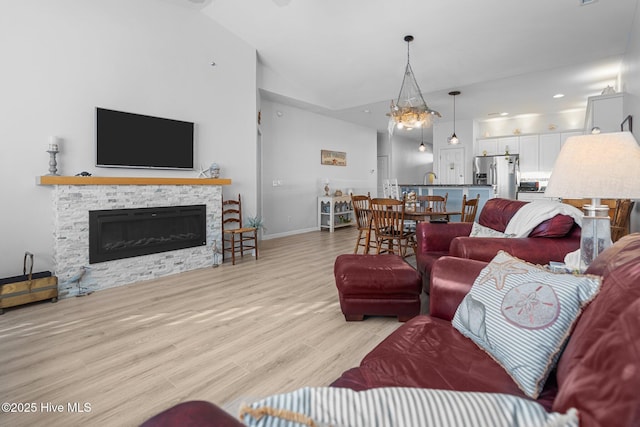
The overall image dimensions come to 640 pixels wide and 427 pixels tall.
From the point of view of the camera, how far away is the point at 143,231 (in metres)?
3.85

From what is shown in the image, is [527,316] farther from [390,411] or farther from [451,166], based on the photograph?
[451,166]

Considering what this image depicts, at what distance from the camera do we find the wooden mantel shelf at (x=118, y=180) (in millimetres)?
3131

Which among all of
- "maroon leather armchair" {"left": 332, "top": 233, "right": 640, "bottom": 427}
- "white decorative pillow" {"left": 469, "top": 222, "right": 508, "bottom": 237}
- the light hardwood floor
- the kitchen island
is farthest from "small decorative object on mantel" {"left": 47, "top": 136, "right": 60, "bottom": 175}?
the kitchen island

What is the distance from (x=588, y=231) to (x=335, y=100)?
6.15 metres

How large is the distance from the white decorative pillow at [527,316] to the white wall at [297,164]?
5558mm

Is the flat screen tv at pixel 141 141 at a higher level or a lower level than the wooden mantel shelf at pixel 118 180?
higher

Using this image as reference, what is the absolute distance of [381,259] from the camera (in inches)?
106

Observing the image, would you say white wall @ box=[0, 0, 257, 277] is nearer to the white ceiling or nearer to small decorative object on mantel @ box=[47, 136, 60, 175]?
small decorative object on mantel @ box=[47, 136, 60, 175]

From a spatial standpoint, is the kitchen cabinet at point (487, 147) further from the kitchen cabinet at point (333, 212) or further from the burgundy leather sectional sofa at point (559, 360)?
the burgundy leather sectional sofa at point (559, 360)

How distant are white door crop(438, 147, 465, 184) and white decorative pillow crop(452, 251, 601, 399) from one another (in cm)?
798

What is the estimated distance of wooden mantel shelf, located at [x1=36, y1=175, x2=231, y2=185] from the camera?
313cm

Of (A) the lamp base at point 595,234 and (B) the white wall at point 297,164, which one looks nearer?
(A) the lamp base at point 595,234

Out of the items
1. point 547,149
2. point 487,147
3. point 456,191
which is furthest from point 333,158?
point 547,149

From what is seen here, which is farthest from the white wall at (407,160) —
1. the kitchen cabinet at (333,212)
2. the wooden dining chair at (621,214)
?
the wooden dining chair at (621,214)
